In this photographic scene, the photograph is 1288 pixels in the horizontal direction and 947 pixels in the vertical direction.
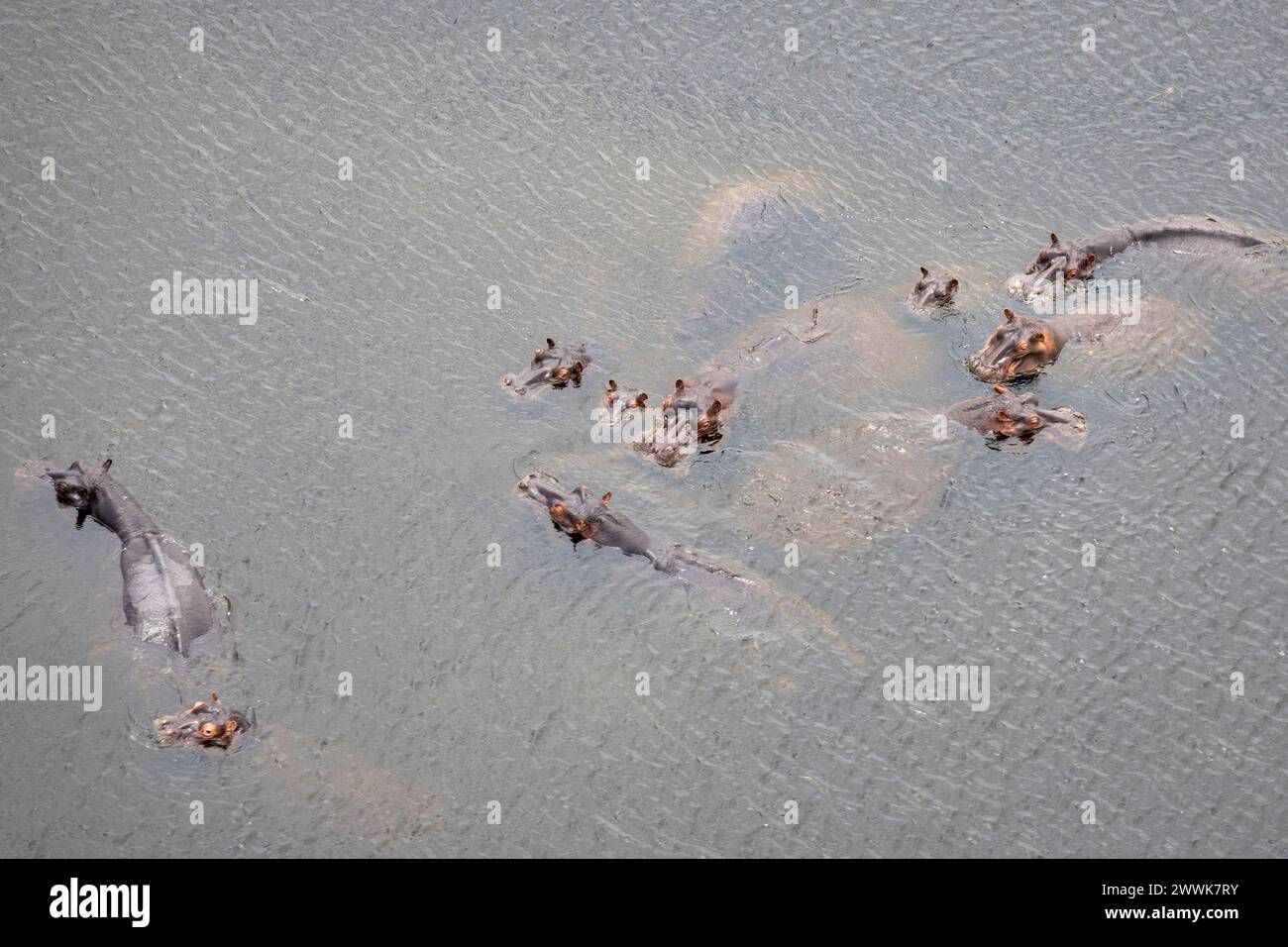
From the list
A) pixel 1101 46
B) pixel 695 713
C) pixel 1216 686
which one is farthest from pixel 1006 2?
pixel 695 713

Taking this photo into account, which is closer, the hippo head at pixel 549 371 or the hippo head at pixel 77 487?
the hippo head at pixel 77 487

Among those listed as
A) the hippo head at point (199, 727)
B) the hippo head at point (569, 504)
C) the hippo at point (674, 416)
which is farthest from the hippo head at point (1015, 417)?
the hippo head at point (199, 727)

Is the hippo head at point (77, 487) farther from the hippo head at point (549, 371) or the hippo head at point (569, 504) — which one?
the hippo head at point (549, 371)

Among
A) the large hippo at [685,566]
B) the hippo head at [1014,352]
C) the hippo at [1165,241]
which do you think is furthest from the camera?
the hippo at [1165,241]

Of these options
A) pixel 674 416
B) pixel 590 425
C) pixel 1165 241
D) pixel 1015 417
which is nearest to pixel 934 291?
pixel 1015 417

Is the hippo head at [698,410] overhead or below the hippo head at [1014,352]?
below

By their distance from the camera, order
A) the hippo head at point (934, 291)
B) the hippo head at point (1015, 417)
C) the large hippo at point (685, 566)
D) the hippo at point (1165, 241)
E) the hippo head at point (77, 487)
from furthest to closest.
A: 1. the hippo at point (1165, 241)
2. the hippo head at point (934, 291)
3. the hippo head at point (1015, 417)
4. the hippo head at point (77, 487)
5. the large hippo at point (685, 566)

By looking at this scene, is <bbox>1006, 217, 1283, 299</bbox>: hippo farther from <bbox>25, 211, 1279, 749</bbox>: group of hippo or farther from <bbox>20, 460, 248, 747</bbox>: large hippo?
<bbox>20, 460, 248, 747</bbox>: large hippo

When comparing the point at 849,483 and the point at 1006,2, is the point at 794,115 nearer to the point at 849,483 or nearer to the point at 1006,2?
the point at 1006,2
